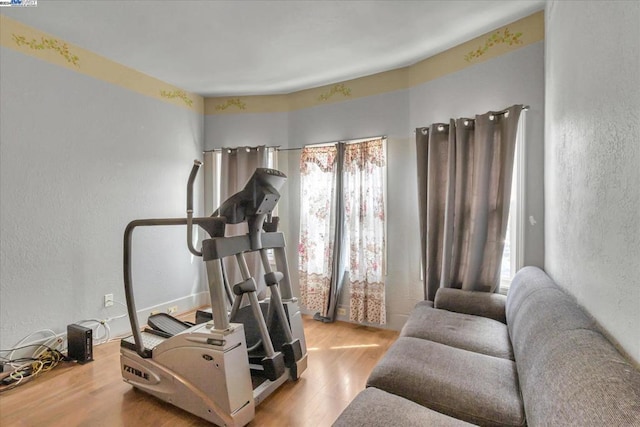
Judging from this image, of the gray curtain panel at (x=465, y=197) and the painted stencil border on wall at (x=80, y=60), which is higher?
the painted stencil border on wall at (x=80, y=60)

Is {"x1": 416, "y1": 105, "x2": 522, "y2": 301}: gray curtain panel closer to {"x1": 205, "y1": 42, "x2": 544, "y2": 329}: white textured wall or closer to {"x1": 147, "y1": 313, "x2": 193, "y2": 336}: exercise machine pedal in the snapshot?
{"x1": 205, "y1": 42, "x2": 544, "y2": 329}: white textured wall

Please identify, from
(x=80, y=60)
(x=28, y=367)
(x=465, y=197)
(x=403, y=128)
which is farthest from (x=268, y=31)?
(x=28, y=367)

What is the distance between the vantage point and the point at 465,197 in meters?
2.60

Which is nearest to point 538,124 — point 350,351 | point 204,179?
point 350,351

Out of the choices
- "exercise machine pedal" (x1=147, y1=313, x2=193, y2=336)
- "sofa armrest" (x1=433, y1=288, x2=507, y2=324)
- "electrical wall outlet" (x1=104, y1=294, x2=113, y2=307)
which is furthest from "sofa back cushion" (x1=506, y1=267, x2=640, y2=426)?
"electrical wall outlet" (x1=104, y1=294, x2=113, y2=307)

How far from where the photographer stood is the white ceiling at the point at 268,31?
222 cm

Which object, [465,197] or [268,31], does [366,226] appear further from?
[268,31]

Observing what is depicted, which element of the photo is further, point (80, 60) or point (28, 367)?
point (80, 60)

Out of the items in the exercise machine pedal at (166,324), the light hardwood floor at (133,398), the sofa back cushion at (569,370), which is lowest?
the light hardwood floor at (133,398)

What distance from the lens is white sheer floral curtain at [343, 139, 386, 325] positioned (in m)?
3.16

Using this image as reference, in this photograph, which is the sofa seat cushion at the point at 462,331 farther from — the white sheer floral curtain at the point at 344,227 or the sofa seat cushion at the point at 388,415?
the white sheer floral curtain at the point at 344,227

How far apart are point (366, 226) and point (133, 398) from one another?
236 centimetres

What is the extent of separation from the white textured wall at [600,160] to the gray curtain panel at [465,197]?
51 centimetres

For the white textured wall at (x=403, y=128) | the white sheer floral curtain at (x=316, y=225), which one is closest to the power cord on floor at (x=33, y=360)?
the white sheer floral curtain at (x=316, y=225)
